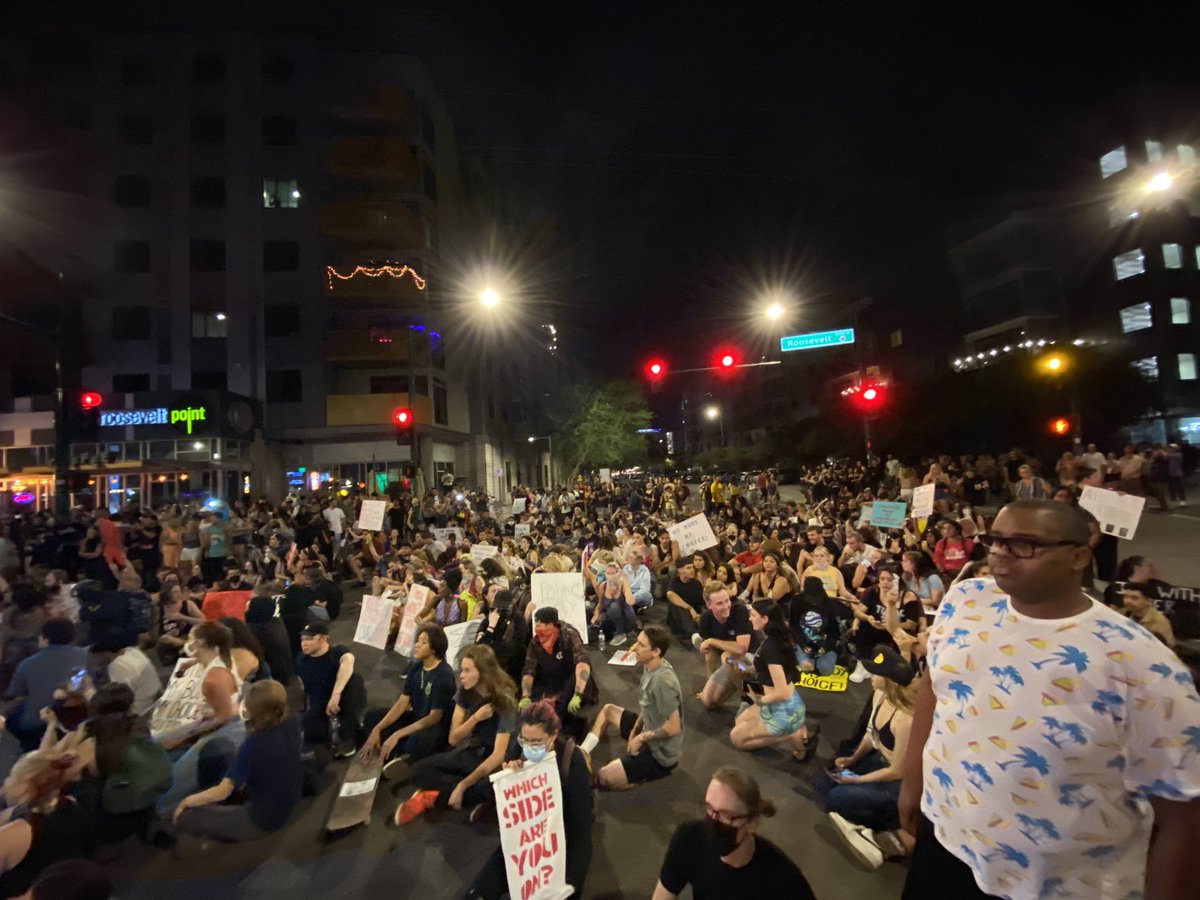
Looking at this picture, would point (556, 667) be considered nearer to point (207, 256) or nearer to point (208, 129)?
point (207, 256)

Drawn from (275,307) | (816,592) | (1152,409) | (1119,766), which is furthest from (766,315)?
(1152,409)

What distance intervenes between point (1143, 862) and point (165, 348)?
3713cm

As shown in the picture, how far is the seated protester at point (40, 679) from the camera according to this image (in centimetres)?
601

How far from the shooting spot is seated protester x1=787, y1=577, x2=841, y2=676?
8.08 meters

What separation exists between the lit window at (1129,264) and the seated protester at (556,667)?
43773mm

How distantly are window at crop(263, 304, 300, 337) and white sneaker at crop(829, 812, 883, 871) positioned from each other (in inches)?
1312

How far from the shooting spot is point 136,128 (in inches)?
1256

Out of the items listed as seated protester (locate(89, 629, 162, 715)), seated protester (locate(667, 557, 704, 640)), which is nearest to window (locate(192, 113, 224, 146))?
seated protester (locate(89, 629, 162, 715))

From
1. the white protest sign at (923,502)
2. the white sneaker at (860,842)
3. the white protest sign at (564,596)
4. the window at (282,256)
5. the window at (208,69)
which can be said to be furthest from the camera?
the window at (282,256)

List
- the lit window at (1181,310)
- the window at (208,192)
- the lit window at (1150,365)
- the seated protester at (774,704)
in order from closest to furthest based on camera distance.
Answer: the seated protester at (774,704), the window at (208,192), the lit window at (1150,365), the lit window at (1181,310)

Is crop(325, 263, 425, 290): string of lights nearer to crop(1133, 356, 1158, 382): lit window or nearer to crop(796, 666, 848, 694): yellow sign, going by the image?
crop(796, 666, 848, 694): yellow sign

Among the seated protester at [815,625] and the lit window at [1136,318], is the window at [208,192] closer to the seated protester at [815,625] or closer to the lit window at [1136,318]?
the seated protester at [815,625]

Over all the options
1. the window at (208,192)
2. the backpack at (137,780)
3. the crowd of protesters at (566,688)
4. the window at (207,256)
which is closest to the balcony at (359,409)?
the window at (207,256)

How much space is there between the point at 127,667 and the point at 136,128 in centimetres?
3540
